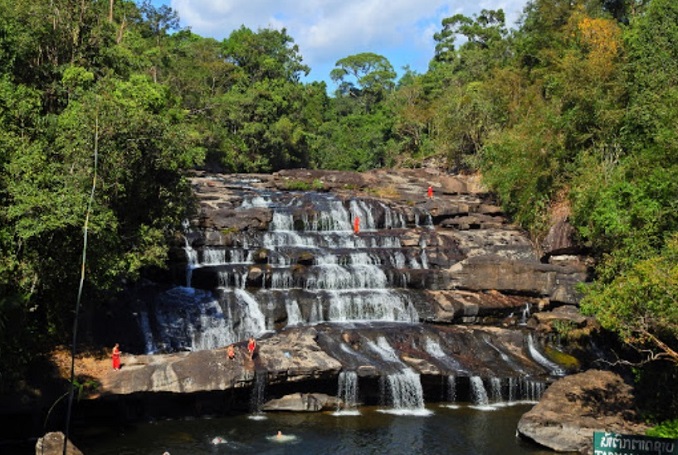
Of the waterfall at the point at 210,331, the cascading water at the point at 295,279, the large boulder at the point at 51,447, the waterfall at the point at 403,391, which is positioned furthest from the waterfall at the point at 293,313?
the large boulder at the point at 51,447

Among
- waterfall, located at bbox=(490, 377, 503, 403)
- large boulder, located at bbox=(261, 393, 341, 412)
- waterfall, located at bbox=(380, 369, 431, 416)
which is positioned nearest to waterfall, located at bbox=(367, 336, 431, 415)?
waterfall, located at bbox=(380, 369, 431, 416)

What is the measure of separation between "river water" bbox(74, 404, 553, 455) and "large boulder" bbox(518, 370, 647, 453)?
557 millimetres

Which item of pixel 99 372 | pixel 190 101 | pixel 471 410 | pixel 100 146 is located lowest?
pixel 471 410

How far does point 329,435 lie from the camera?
761 inches

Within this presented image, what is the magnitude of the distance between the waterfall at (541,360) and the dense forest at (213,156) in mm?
3002

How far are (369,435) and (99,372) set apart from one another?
9.26 metres

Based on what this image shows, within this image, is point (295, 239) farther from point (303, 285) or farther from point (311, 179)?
point (311, 179)

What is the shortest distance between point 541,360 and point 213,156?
39.5 m

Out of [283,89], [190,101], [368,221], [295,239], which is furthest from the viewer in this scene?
[283,89]

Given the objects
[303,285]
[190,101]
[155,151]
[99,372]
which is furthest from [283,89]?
[99,372]

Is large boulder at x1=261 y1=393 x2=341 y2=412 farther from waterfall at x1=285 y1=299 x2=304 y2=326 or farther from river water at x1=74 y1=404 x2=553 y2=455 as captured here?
waterfall at x1=285 y1=299 x2=304 y2=326

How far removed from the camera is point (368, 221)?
37531mm

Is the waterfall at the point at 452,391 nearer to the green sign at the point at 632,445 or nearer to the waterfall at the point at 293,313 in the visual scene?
the waterfall at the point at 293,313

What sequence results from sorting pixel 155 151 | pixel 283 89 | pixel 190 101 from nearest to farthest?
1. pixel 155 151
2. pixel 190 101
3. pixel 283 89
